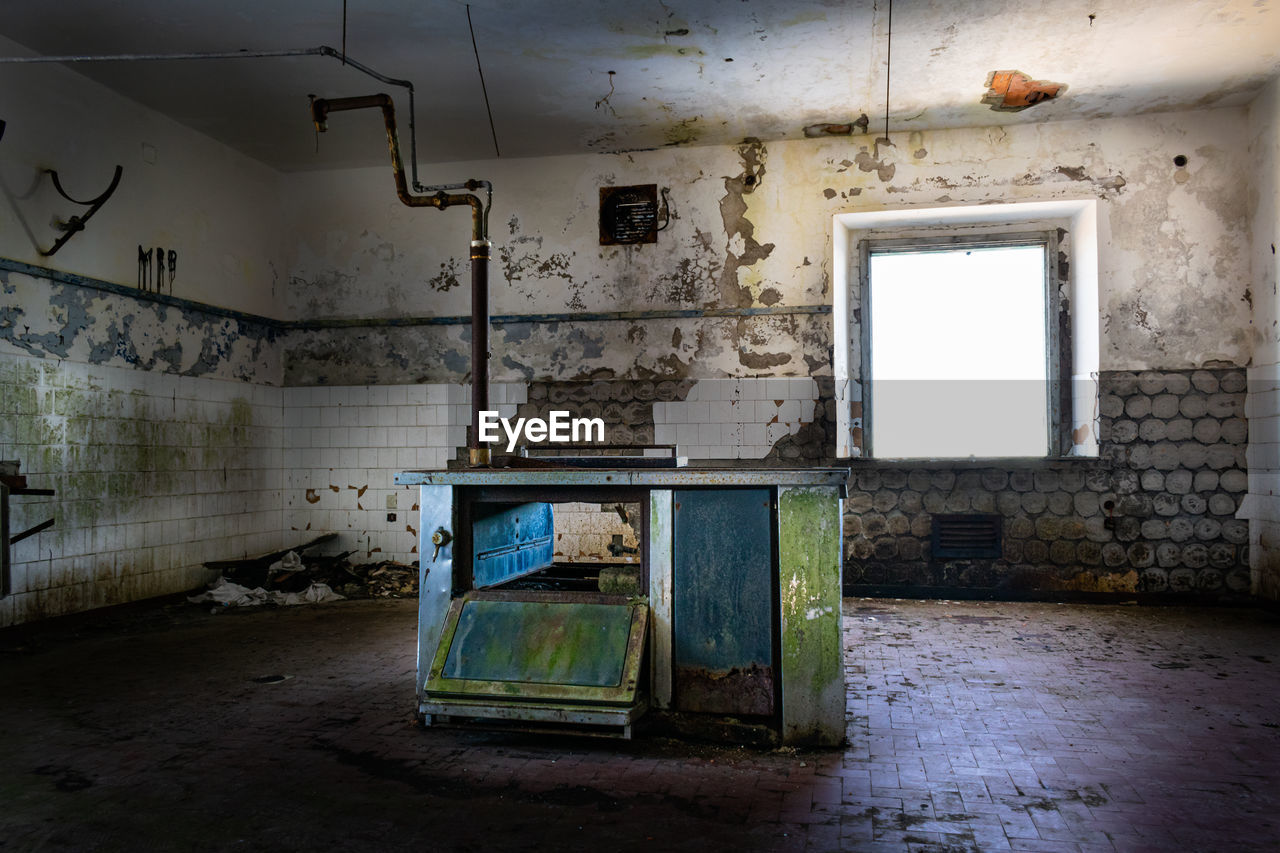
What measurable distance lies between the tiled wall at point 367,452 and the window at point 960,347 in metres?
2.82

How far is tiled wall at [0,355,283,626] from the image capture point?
4.85 metres

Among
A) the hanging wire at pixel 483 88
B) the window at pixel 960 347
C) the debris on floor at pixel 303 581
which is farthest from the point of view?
the window at pixel 960 347

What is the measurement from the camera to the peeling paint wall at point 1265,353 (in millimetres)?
5355

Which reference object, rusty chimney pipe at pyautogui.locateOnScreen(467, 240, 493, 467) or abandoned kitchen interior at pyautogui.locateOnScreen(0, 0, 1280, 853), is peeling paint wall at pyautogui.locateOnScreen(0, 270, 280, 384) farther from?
rusty chimney pipe at pyautogui.locateOnScreen(467, 240, 493, 467)

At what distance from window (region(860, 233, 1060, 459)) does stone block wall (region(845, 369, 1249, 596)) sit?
288 mm

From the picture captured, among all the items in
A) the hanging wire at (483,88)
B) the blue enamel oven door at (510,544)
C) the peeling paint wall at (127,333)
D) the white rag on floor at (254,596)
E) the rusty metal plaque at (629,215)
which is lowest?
the white rag on floor at (254,596)

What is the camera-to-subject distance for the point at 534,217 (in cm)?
666

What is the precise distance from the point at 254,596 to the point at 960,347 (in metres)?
5.37

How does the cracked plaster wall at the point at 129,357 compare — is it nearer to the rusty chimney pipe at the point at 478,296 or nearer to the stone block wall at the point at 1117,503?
the rusty chimney pipe at the point at 478,296

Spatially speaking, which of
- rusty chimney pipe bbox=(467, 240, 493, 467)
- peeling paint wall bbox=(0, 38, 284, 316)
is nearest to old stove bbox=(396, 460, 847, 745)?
rusty chimney pipe bbox=(467, 240, 493, 467)

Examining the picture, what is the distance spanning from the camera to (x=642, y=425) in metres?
6.40

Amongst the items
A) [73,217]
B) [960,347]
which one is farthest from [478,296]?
[960,347]

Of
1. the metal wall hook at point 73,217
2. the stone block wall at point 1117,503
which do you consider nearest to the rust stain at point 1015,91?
the stone block wall at point 1117,503

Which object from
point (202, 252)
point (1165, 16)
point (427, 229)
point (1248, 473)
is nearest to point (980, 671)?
Result: point (1248, 473)
